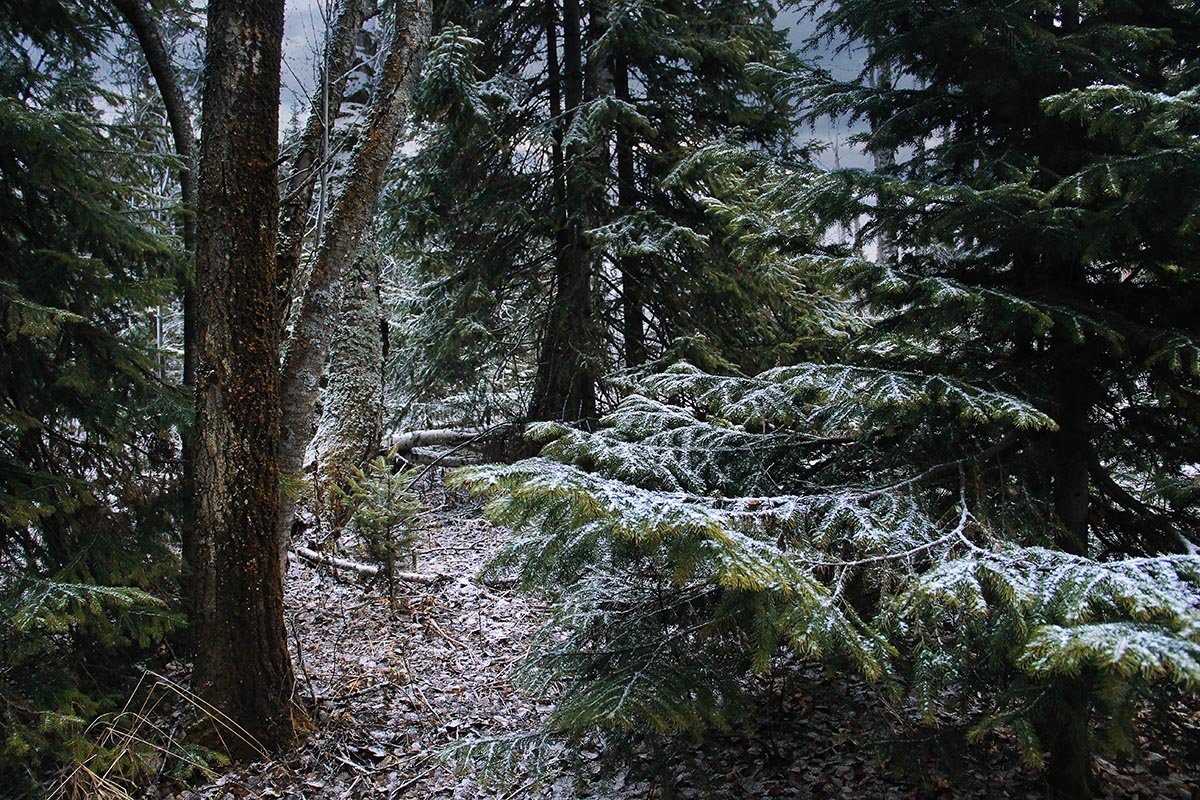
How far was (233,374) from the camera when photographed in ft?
12.4

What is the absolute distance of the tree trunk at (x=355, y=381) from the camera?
7484 millimetres

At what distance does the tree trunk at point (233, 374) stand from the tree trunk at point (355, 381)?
3.65 m

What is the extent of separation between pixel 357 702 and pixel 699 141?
23.1ft

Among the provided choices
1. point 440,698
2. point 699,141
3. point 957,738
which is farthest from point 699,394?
point 699,141

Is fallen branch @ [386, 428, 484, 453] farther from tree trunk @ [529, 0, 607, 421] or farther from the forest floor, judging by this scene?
the forest floor

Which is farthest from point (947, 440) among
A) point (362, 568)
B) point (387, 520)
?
point (362, 568)

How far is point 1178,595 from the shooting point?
1.89 meters

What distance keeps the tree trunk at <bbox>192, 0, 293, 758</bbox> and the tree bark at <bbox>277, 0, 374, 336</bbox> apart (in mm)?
609

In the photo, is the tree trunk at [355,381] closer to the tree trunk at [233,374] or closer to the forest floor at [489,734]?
the forest floor at [489,734]

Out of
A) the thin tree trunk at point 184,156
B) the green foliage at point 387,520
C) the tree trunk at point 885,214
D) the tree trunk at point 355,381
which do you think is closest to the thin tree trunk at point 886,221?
the tree trunk at point 885,214

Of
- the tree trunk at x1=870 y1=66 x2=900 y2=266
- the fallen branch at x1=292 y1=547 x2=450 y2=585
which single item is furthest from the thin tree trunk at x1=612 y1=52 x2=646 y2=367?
the tree trunk at x1=870 y1=66 x2=900 y2=266

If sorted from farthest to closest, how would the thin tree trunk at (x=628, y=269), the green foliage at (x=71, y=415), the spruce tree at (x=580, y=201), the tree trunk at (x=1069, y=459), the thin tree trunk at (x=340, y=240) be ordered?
the thin tree trunk at (x=628, y=269)
the spruce tree at (x=580, y=201)
the thin tree trunk at (x=340, y=240)
the green foliage at (x=71, y=415)
the tree trunk at (x=1069, y=459)

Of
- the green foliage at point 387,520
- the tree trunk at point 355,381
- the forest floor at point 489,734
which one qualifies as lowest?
the forest floor at point 489,734

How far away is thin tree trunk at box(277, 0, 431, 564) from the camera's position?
446 cm
